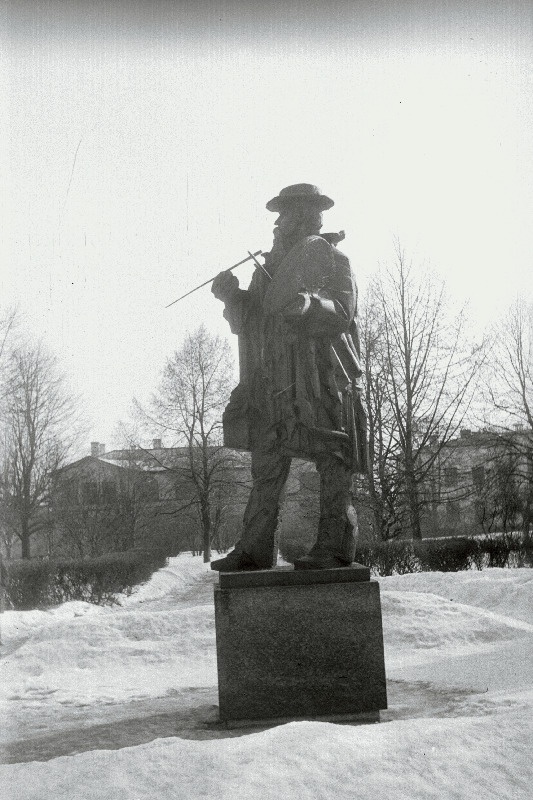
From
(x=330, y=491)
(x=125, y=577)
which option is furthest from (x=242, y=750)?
(x=125, y=577)

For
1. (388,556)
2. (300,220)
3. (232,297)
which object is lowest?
(388,556)

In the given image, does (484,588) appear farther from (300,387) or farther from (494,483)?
(494,483)

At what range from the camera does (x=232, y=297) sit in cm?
572

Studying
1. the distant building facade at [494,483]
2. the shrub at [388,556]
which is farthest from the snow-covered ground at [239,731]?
the distant building facade at [494,483]

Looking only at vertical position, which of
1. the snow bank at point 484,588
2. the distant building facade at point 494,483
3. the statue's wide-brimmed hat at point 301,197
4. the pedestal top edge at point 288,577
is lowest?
the snow bank at point 484,588

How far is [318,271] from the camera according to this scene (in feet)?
18.1

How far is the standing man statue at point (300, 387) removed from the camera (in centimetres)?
532

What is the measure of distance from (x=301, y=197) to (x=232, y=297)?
3.03ft

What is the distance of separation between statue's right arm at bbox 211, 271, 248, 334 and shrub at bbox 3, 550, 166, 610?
1032 centimetres

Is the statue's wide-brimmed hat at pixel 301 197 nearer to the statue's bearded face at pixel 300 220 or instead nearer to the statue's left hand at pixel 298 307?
the statue's bearded face at pixel 300 220

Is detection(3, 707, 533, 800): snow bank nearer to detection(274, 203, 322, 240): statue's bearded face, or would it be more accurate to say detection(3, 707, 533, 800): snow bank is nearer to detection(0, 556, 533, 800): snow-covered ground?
detection(0, 556, 533, 800): snow-covered ground

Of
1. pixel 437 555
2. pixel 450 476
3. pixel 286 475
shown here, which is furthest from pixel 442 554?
pixel 286 475

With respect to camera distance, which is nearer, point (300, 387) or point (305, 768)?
point (305, 768)

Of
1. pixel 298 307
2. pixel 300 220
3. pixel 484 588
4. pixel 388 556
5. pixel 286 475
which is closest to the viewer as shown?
pixel 298 307
